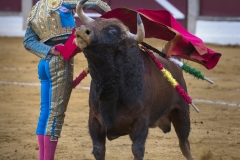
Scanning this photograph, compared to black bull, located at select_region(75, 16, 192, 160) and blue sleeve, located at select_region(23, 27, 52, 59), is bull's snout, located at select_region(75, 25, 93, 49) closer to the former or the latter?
black bull, located at select_region(75, 16, 192, 160)

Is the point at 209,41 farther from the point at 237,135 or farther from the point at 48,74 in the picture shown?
the point at 48,74

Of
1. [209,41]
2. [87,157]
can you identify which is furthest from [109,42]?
[209,41]

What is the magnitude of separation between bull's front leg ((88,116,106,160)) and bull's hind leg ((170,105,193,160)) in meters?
1.00

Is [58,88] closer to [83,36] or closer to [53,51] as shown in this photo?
[53,51]

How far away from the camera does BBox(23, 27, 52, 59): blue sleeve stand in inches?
169

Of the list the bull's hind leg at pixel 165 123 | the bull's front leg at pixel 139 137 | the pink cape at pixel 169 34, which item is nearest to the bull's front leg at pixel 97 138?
the bull's front leg at pixel 139 137

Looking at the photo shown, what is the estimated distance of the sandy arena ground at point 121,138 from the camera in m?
5.45

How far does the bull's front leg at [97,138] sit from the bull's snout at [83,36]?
799 mm

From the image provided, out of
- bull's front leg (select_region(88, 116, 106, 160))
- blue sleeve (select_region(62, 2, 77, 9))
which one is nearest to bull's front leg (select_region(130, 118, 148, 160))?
bull's front leg (select_region(88, 116, 106, 160))

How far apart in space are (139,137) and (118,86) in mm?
367

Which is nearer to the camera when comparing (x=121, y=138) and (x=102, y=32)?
(x=102, y=32)

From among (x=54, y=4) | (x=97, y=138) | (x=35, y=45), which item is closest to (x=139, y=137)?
(x=97, y=138)

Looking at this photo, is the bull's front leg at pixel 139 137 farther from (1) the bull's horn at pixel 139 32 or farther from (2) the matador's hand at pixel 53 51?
(2) the matador's hand at pixel 53 51

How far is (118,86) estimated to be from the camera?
406 centimetres
